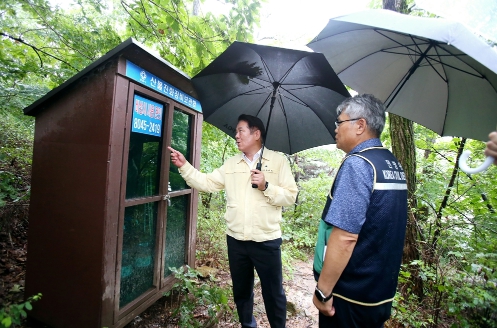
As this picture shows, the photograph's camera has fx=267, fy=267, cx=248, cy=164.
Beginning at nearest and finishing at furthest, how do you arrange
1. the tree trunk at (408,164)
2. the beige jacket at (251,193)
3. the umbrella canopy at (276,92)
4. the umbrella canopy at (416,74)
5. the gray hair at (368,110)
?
the gray hair at (368,110), the umbrella canopy at (416,74), the umbrella canopy at (276,92), the beige jacket at (251,193), the tree trunk at (408,164)

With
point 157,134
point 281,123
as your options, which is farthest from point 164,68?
point 281,123

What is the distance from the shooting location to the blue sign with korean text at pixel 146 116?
2.55m

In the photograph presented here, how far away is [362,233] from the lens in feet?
5.36

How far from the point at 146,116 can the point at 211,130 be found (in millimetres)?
2458

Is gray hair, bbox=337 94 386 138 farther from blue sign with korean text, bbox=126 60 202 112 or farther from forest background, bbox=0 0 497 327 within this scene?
blue sign with korean text, bbox=126 60 202 112

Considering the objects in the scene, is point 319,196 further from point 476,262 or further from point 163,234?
point 163,234

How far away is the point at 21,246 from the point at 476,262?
6037 mm

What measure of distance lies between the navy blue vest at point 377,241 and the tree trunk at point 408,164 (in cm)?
234

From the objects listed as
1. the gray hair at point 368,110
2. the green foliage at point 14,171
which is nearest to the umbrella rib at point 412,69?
the gray hair at point 368,110

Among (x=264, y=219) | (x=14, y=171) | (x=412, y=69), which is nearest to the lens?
(x=412, y=69)

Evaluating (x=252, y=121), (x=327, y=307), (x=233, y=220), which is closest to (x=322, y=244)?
(x=327, y=307)

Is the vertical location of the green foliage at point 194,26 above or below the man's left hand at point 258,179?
above

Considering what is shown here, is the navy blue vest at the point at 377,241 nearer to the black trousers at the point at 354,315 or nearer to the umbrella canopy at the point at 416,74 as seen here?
the black trousers at the point at 354,315

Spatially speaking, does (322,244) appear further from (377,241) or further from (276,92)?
(276,92)
